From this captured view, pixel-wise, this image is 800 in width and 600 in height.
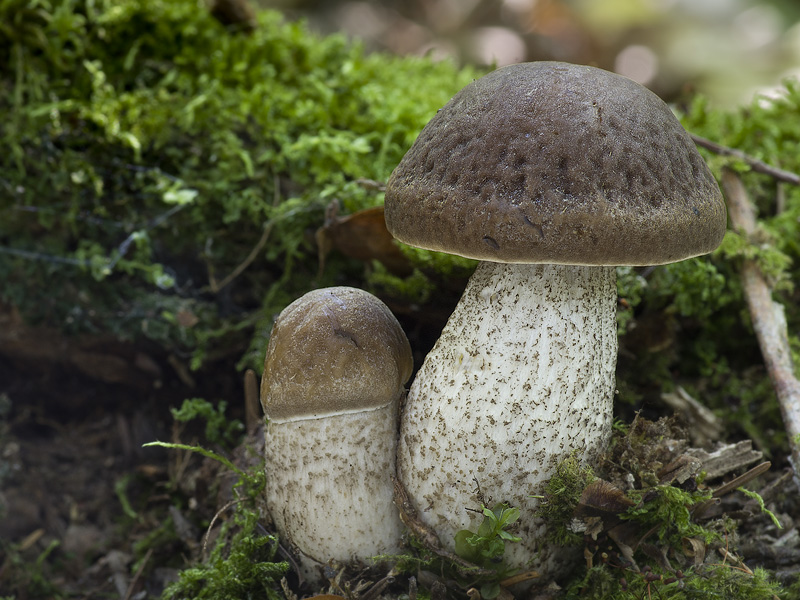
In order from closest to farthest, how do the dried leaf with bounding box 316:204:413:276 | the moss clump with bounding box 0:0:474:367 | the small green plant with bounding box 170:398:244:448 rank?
the dried leaf with bounding box 316:204:413:276
the small green plant with bounding box 170:398:244:448
the moss clump with bounding box 0:0:474:367

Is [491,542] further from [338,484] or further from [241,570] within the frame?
[241,570]

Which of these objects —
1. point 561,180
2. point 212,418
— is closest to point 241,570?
point 212,418

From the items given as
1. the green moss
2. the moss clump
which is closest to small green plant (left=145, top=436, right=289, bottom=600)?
the moss clump

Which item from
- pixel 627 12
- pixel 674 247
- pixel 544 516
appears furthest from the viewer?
pixel 627 12

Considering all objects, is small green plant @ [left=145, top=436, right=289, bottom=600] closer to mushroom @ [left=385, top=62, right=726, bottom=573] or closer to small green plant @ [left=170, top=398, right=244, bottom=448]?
small green plant @ [left=170, top=398, right=244, bottom=448]

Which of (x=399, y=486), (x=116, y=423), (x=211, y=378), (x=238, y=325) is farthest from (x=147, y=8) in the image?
(x=399, y=486)

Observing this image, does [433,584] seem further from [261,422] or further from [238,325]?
[238,325]
